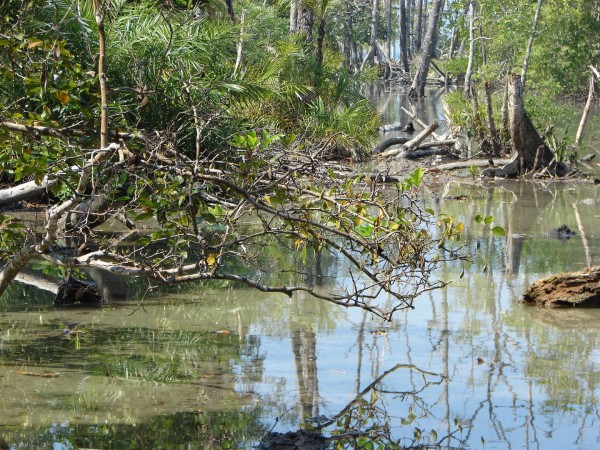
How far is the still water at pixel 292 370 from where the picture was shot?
5.12 meters

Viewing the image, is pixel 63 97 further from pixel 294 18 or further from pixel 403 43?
pixel 403 43

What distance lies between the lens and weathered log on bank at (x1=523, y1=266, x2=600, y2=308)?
7.79 m

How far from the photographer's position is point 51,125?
5.71 meters

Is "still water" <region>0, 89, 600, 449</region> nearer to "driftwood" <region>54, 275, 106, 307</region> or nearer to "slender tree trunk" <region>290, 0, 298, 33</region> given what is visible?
"driftwood" <region>54, 275, 106, 307</region>

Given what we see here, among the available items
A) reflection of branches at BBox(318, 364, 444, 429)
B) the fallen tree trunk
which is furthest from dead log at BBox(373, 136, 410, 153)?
reflection of branches at BBox(318, 364, 444, 429)

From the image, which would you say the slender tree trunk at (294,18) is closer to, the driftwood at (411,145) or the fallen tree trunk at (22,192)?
the driftwood at (411,145)

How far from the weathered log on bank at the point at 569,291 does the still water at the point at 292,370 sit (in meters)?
0.13

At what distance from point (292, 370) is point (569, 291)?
108 inches

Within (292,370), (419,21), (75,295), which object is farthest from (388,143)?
(419,21)

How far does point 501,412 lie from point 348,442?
961mm

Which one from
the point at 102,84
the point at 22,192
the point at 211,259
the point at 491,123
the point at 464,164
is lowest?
the point at 211,259

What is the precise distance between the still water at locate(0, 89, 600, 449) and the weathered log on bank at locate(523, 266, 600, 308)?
5.0 inches

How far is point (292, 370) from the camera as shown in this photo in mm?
6176

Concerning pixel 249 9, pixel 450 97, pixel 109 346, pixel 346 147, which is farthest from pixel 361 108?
pixel 109 346
